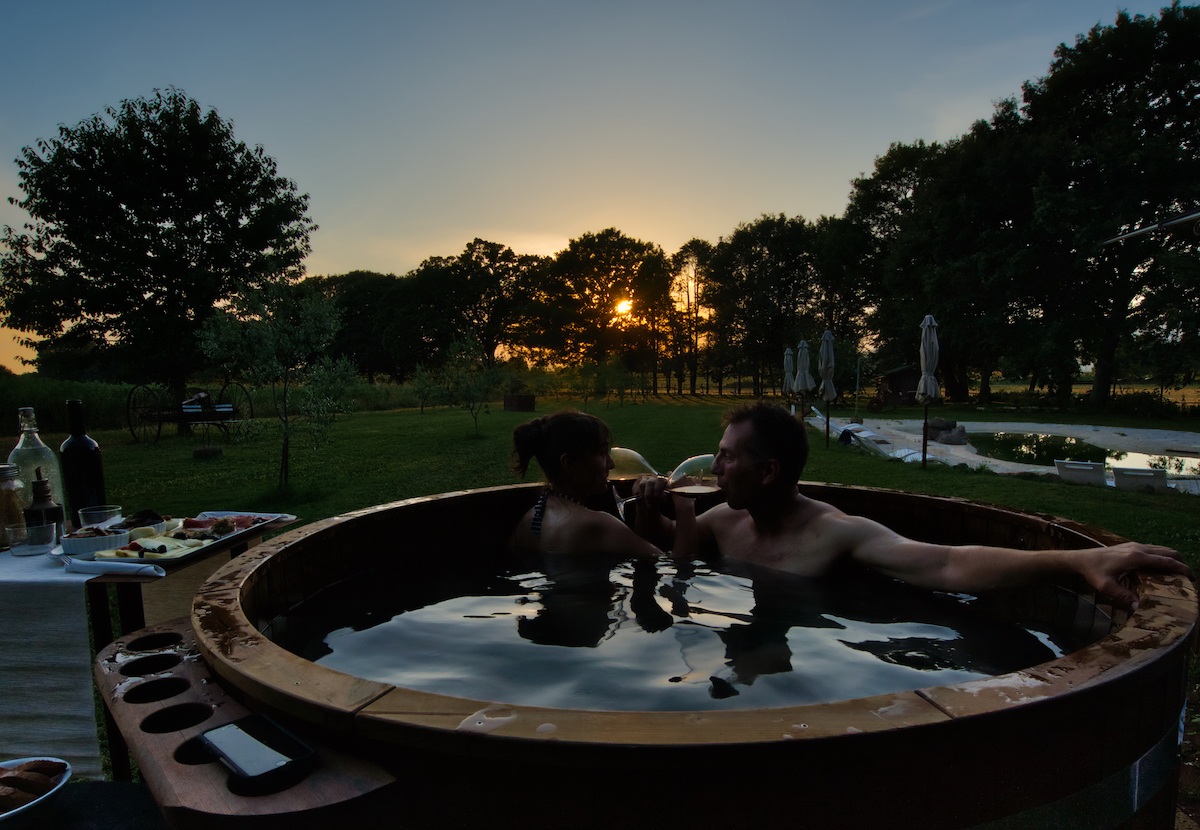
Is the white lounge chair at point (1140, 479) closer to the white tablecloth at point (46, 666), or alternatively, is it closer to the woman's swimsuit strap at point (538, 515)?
the woman's swimsuit strap at point (538, 515)

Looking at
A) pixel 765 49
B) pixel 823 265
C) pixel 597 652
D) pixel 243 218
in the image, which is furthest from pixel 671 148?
pixel 823 265

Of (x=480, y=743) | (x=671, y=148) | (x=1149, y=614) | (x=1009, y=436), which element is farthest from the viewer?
(x=1009, y=436)

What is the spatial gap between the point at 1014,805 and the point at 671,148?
9.84 metres

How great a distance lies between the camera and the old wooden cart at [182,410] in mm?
14641

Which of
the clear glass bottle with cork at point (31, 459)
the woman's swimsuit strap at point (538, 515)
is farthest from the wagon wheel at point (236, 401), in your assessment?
the woman's swimsuit strap at point (538, 515)

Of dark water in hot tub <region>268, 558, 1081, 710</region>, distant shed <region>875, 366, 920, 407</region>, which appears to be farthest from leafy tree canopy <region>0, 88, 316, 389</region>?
distant shed <region>875, 366, 920, 407</region>

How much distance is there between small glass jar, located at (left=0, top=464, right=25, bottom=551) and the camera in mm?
2537

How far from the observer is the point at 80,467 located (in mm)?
2859

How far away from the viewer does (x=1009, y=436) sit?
1536 centimetres

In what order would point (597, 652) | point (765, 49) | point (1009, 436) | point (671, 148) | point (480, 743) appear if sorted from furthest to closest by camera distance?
1. point (1009, 436)
2. point (671, 148)
3. point (765, 49)
4. point (597, 652)
5. point (480, 743)

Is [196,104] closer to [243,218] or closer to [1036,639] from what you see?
[243,218]

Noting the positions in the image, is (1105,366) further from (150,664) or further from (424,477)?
(150,664)

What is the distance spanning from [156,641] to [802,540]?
2257mm

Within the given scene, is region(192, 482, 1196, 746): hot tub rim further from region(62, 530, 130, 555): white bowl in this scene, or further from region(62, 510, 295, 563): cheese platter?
region(62, 530, 130, 555): white bowl
